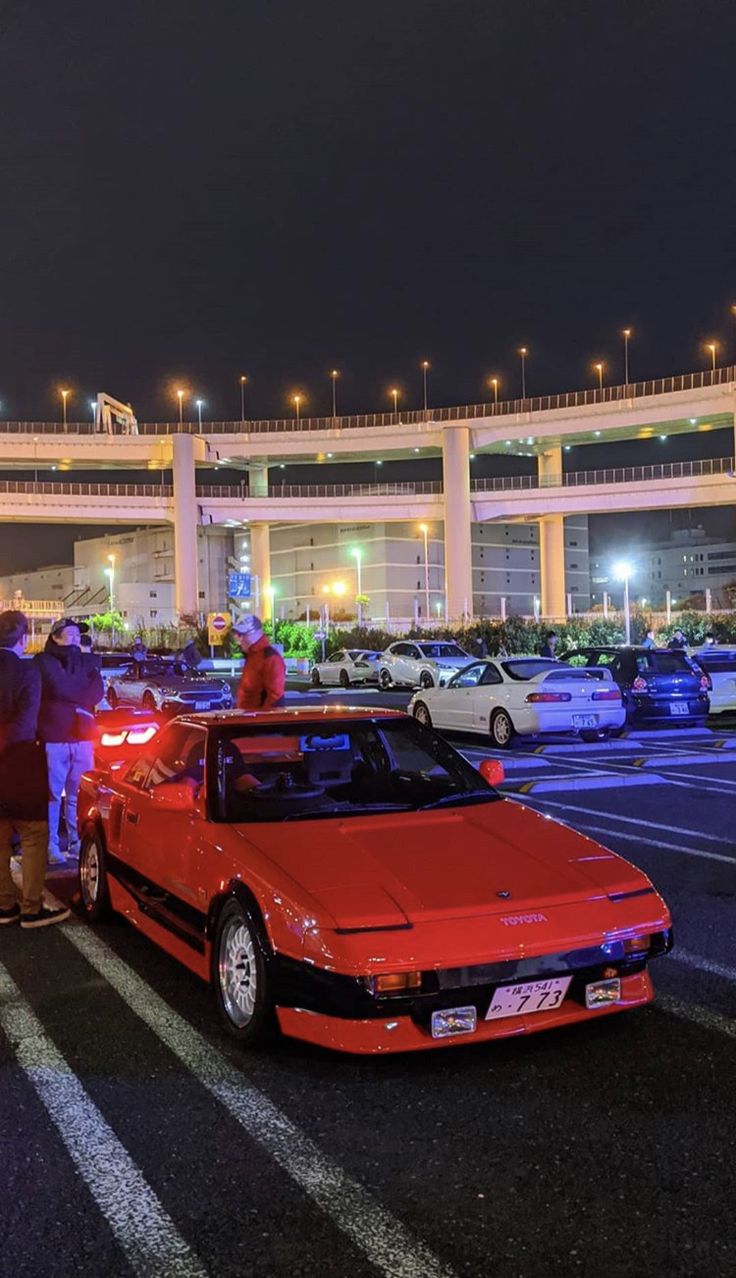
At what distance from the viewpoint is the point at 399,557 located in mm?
84375

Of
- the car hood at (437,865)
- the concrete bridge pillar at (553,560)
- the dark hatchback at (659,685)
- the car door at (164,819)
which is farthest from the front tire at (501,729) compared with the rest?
the concrete bridge pillar at (553,560)

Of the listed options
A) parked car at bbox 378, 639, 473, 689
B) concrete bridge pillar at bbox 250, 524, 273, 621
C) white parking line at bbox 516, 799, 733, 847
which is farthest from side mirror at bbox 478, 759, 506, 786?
concrete bridge pillar at bbox 250, 524, 273, 621

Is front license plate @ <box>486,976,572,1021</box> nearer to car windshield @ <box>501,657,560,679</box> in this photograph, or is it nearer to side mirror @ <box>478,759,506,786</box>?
side mirror @ <box>478,759,506,786</box>

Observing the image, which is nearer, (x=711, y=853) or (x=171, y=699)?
(x=711, y=853)

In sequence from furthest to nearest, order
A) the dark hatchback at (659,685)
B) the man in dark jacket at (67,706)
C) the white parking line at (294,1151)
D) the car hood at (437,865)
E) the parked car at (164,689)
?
1. the parked car at (164,689)
2. the dark hatchback at (659,685)
3. the man in dark jacket at (67,706)
4. the car hood at (437,865)
5. the white parking line at (294,1151)

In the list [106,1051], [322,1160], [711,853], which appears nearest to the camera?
[322,1160]

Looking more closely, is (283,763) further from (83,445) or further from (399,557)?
(399,557)

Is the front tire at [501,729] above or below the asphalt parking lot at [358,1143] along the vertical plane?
above

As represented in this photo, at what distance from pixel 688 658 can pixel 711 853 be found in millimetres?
10685

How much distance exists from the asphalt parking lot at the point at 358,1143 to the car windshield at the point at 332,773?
3.41 feet

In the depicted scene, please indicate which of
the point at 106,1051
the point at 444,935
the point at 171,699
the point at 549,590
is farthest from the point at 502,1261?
the point at 549,590

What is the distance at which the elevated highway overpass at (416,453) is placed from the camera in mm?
60250

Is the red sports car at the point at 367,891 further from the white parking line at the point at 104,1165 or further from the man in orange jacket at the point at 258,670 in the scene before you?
the man in orange jacket at the point at 258,670

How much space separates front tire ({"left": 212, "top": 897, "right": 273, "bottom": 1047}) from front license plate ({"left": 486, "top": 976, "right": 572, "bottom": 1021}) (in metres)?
0.92
